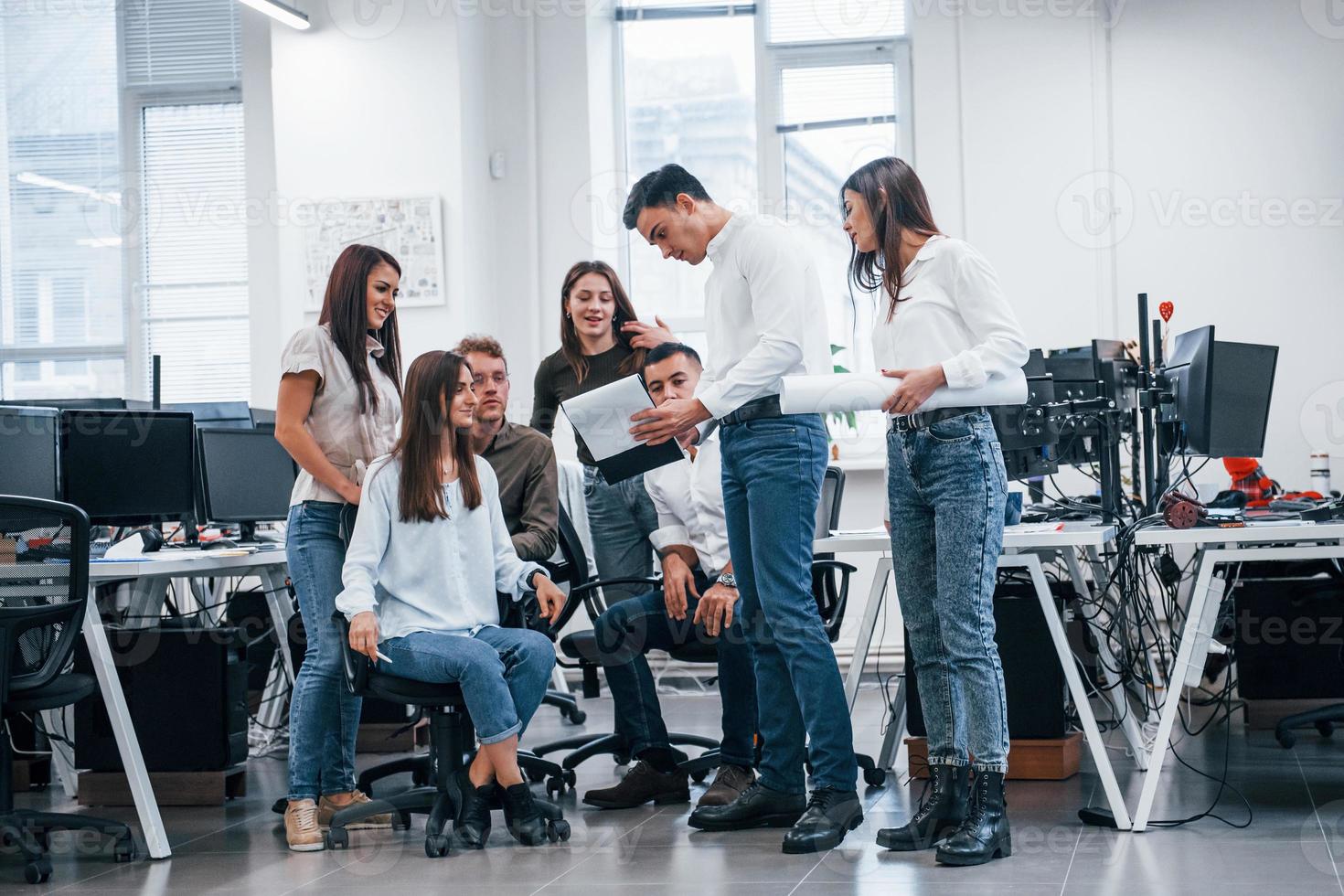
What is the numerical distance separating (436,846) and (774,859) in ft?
2.37

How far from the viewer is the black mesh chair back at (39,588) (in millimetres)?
2709

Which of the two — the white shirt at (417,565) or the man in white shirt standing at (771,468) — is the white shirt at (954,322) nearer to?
the man in white shirt standing at (771,468)

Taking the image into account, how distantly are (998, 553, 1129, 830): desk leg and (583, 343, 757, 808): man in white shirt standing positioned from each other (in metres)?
0.67

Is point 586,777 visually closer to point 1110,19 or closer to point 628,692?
point 628,692

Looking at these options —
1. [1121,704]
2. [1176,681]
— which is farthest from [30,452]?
[1121,704]

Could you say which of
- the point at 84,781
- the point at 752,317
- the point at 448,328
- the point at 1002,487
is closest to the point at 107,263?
the point at 448,328

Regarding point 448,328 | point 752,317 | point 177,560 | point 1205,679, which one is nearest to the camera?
point 752,317

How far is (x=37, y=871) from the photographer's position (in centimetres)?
265

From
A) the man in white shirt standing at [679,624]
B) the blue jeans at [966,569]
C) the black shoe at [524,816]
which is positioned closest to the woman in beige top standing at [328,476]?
the black shoe at [524,816]

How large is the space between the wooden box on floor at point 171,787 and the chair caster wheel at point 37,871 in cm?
76

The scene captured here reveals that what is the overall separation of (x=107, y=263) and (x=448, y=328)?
84.8 inches

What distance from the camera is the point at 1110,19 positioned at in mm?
5555

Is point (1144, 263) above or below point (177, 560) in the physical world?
above

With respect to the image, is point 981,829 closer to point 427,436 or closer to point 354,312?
point 427,436
